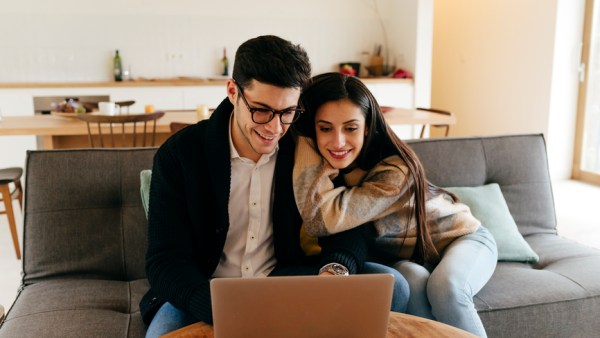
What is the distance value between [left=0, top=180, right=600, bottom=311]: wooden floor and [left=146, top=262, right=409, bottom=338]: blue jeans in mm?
1615

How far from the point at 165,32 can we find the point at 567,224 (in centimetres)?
391

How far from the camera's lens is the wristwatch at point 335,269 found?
58.1 inches

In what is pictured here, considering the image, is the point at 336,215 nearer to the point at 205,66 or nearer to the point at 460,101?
the point at 205,66

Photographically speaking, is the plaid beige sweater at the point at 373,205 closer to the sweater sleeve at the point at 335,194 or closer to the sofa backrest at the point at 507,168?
the sweater sleeve at the point at 335,194

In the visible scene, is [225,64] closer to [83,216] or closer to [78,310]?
[83,216]

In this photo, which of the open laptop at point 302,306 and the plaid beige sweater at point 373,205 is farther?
the plaid beige sweater at point 373,205

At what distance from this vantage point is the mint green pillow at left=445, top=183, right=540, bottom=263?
204 centimetres

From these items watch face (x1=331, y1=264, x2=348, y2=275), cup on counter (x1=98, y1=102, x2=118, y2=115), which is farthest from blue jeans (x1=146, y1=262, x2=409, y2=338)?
cup on counter (x1=98, y1=102, x2=118, y2=115)

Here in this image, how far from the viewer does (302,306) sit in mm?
952

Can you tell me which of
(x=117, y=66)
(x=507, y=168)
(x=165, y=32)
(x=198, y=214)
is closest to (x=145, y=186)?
(x=198, y=214)

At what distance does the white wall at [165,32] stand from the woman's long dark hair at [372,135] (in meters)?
3.93

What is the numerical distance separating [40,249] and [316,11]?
176 inches

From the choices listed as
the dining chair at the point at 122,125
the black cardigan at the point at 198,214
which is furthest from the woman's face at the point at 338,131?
the dining chair at the point at 122,125

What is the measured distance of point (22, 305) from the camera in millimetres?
1688
